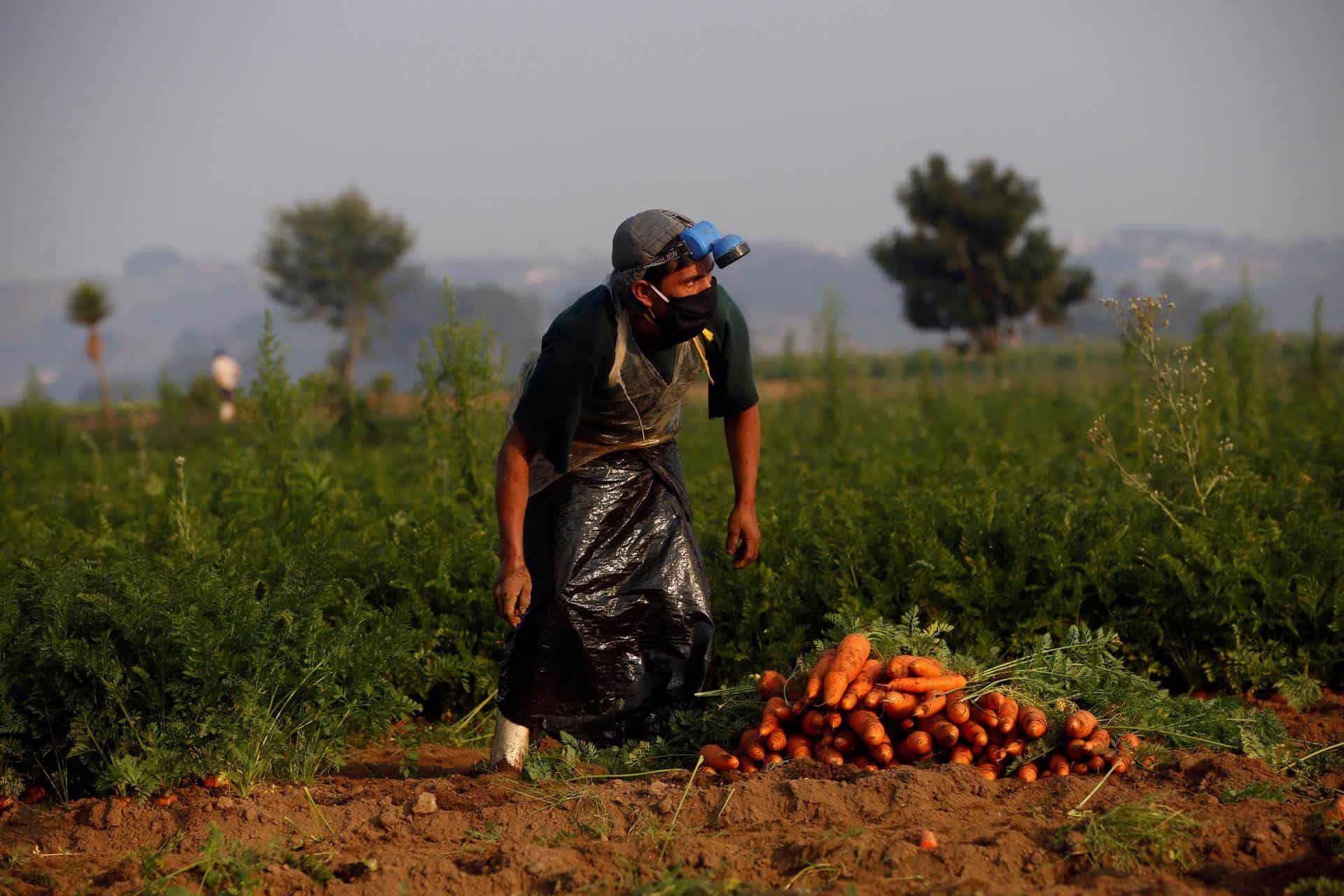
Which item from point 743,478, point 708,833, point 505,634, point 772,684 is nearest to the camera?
point 708,833

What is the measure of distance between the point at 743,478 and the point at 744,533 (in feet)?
0.66

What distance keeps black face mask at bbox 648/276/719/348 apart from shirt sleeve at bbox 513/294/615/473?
0.57 ft

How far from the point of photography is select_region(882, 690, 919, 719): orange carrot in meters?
3.68

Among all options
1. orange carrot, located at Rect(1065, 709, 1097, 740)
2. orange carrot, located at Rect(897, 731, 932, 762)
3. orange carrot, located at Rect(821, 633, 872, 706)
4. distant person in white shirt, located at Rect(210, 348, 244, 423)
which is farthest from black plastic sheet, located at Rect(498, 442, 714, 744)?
distant person in white shirt, located at Rect(210, 348, 244, 423)

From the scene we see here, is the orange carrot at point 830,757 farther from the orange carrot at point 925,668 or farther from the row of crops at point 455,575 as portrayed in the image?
the row of crops at point 455,575

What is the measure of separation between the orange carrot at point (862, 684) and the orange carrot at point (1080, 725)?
0.59 m

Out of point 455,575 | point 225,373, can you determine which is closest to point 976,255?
point 225,373

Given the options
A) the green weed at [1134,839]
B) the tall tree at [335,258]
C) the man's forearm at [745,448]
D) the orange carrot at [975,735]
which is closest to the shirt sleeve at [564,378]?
the man's forearm at [745,448]

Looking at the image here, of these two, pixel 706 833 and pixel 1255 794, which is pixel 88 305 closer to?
pixel 706 833

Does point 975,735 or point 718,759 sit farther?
point 718,759

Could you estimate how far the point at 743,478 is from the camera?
14.2 feet

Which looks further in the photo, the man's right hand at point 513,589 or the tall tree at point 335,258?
the tall tree at point 335,258

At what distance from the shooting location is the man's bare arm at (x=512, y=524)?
3.82 meters

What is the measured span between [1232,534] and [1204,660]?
1.85 feet
